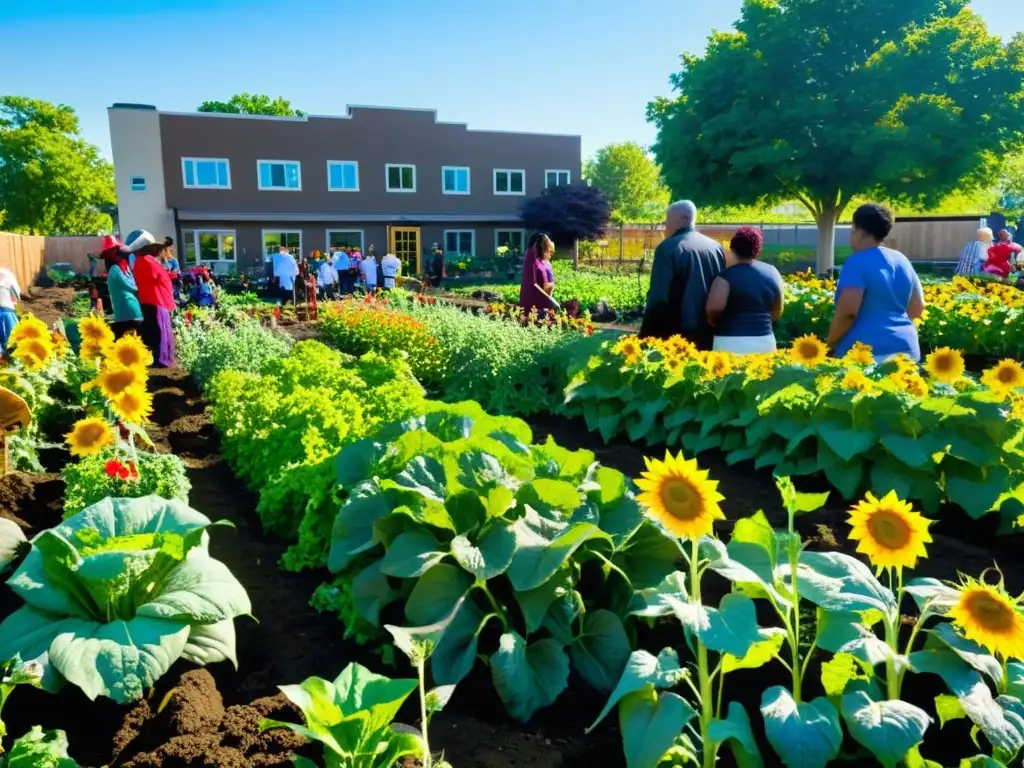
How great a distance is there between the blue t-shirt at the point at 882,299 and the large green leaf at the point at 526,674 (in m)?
3.10

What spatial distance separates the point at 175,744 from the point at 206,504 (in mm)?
2407

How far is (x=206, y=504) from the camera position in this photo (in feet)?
14.3

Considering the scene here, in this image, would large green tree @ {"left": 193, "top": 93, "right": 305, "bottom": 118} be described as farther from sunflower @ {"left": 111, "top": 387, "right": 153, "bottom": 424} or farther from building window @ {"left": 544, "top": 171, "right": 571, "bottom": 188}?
sunflower @ {"left": 111, "top": 387, "right": 153, "bottom": 424}

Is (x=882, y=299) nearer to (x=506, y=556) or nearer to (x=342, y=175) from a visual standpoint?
(x=506, y=556)

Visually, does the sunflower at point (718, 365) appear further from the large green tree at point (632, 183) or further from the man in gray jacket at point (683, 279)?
the large green tree at point (632, 183)

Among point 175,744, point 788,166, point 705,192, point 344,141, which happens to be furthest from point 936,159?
point 175,744

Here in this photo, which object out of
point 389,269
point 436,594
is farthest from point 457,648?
point 389,269

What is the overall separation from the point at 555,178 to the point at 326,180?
1015cm

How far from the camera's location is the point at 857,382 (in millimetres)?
3820

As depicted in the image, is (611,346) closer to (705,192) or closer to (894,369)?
(894,369)

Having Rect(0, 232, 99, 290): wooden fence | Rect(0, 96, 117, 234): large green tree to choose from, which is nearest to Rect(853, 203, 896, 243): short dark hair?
Rect(0, 232, 99, 290): wooden fence

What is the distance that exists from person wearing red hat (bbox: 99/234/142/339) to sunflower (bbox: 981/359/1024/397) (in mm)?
7878

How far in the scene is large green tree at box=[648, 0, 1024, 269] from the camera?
24422mm

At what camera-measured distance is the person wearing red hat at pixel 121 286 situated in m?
8.52
